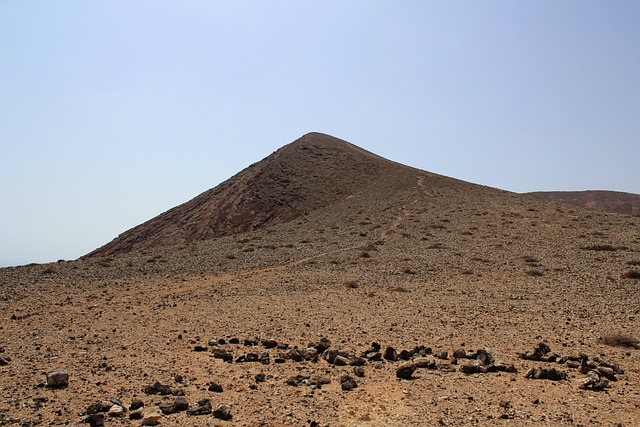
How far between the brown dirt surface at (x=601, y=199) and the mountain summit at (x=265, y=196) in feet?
153

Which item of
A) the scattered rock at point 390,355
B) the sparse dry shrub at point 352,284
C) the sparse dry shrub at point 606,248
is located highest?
the sparse dry shrub at point 606,248

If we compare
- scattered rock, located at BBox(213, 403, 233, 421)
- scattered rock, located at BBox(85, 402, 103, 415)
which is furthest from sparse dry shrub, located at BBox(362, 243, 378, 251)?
scattered rock, located at BBox(85, 402, 103, 415)

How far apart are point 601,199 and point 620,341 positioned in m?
93.9

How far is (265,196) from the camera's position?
50.7 metres

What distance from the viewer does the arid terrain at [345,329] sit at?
28.0 feet

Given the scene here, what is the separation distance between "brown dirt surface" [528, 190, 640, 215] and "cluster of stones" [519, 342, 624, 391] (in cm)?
8131

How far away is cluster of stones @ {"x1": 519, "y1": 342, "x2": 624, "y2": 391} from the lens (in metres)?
9.37

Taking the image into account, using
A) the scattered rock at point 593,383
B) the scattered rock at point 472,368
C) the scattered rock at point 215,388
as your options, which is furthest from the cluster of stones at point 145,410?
the scattered rock at point 593,383

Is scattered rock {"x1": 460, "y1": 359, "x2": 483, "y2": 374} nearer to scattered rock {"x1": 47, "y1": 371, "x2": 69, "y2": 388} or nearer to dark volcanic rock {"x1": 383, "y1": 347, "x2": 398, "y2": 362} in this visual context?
dark volcanic rock {"x1": 383, "y1": 347, "x2": 398, "y2": 362}

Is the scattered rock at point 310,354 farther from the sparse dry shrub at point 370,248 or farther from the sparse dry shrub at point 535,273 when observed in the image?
the sparse dry shrub at point 370,248

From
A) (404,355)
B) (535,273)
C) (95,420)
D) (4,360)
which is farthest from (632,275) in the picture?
(4,360)

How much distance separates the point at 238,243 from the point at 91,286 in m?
12.6

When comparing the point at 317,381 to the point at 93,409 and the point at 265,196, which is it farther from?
the point at 265,196

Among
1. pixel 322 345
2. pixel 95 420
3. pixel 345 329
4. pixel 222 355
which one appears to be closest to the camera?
pixel 95 420
